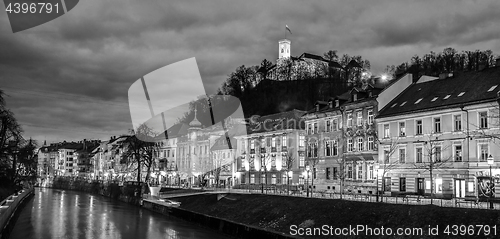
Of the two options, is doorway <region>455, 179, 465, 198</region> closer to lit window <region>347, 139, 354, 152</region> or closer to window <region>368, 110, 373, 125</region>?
window <region>368, 110, 373, 125</region>

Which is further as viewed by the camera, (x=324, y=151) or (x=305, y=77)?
(x=305, y=77)

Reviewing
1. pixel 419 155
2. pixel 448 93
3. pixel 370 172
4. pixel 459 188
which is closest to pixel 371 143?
pixel 370 172

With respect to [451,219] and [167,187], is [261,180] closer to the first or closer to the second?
[167,187]

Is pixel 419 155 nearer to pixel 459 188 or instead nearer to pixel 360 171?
pixel 459 188

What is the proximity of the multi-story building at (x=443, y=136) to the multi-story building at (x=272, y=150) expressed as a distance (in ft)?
58.6

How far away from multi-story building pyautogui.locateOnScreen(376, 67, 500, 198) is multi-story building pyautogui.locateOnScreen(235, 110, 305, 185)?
17871 millimetres

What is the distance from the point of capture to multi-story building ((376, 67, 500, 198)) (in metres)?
41.0

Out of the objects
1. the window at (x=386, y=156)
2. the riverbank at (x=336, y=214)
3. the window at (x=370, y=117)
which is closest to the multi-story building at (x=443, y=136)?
the window at (x=386, y=156)

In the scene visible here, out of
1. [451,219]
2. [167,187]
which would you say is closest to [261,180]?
[167,187]

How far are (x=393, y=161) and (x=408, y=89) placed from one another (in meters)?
9.15

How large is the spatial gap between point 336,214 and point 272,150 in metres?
36.1

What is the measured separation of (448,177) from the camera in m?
43.9

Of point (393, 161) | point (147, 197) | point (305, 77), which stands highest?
point (305, 77)

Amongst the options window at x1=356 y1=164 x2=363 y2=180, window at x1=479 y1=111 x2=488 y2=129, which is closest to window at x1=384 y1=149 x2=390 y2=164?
window at x1=356 y1=164 x2=363 y2=180
